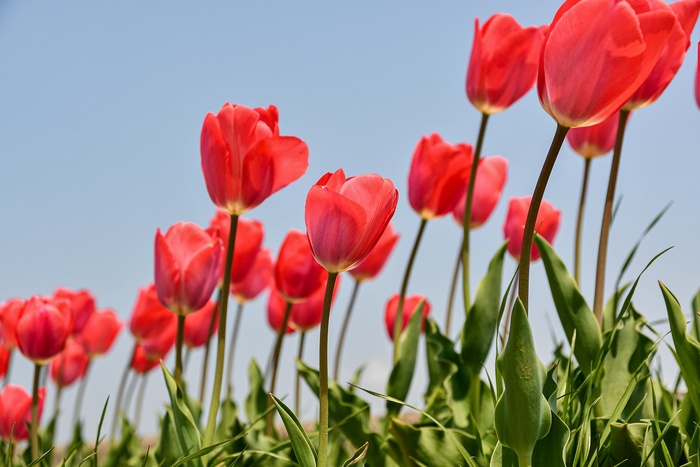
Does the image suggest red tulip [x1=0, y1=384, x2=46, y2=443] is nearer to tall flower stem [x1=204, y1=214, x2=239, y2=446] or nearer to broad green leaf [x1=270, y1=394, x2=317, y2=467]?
tall flower stem [x1=204, y1=214, x2=239, y2=446]

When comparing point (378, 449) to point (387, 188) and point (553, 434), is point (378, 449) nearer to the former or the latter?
point (553, 434)

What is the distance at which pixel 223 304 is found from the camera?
4.24ft

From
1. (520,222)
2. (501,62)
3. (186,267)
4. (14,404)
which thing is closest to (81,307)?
(14,404)

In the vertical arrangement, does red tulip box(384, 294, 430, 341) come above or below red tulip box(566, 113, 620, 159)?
below

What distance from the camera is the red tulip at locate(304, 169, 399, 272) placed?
3.27ft

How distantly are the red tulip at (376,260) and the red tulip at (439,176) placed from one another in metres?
0.36

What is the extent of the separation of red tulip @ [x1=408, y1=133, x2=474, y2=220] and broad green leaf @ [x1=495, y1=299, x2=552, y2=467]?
2.81ft

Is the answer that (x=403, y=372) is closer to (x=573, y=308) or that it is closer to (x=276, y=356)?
(x=276, y=356)

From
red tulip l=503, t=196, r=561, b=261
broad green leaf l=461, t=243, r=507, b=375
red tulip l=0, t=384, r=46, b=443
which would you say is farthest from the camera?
red tulip l=0, t=384, r=46, b=443

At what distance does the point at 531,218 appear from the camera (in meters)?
0.94

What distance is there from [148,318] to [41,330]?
473mm

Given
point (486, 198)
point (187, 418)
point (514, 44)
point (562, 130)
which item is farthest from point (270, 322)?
point (562, 130)

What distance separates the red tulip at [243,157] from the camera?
1326 millimetres

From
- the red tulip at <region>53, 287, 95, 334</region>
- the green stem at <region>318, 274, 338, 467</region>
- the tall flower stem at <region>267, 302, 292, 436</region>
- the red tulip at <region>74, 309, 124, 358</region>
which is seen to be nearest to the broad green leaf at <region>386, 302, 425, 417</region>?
the tall flower stem at <region>267, 302, 292, 436</region>
